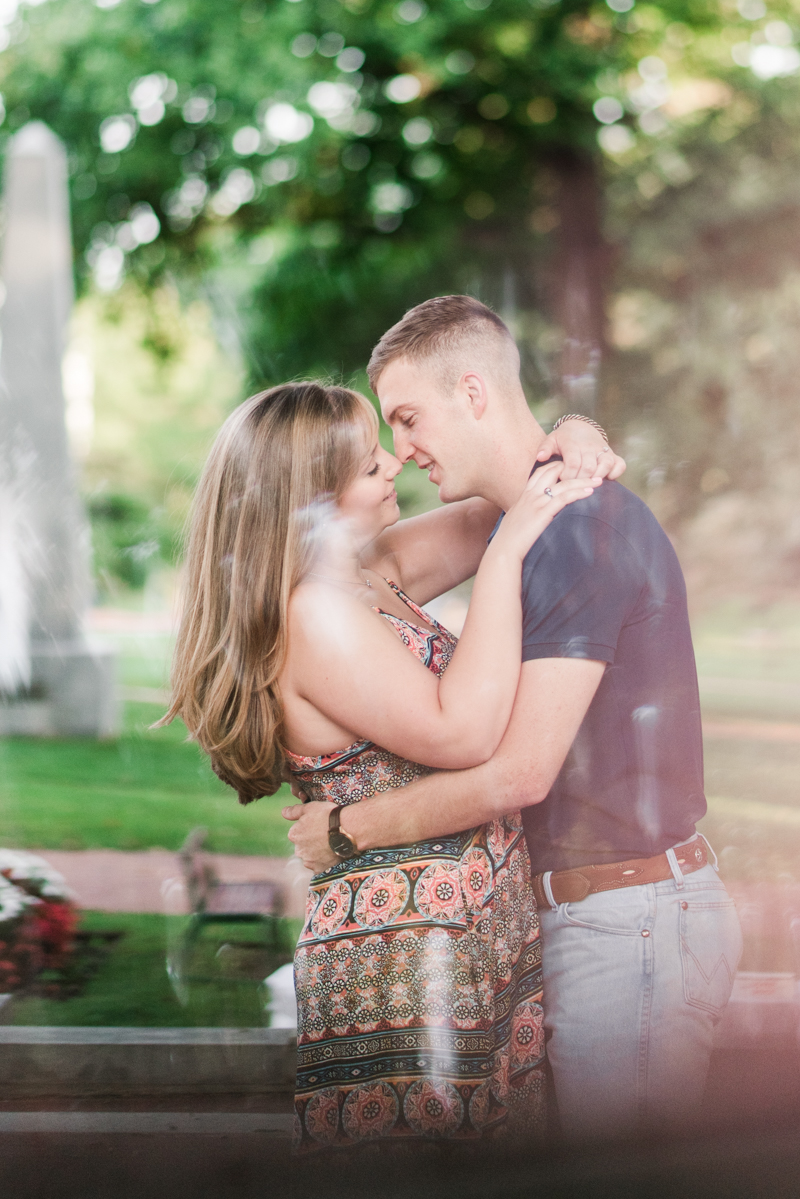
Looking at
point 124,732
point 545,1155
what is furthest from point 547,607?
point 124,732

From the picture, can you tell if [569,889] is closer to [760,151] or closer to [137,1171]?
[137,1171]

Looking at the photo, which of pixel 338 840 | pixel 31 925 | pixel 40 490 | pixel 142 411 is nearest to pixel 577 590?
pixel 338 840

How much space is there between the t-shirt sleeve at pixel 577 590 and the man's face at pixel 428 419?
7.2 inches

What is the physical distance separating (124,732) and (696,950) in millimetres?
5161

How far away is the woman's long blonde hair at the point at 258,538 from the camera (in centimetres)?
126

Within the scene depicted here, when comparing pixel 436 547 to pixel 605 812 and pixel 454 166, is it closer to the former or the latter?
pixel 605 812

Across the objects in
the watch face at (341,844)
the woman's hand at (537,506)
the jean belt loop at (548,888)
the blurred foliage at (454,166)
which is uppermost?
the blurred foliage at (454,166)

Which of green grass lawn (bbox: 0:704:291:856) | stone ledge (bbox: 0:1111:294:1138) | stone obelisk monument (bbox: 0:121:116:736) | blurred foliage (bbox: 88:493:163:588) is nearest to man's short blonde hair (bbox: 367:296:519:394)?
stone ledge (bbox: 0:1111:294:1138)

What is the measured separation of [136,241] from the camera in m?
4.32

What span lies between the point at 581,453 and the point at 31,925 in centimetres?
193

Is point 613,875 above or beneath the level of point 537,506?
beneath

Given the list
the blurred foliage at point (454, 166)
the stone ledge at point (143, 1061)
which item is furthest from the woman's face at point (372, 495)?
the blurred foliage at point (454, 166)

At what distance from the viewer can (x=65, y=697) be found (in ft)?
20.5

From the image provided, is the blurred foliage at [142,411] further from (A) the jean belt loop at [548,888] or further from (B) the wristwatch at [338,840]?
(A) the jean belt loop at [548,888]
